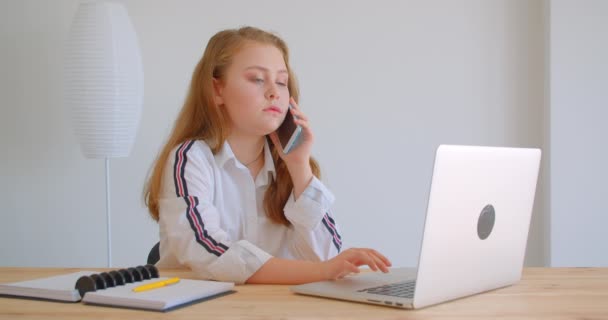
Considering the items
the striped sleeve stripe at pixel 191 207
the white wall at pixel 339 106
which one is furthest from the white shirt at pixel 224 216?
the white wall at pixel 339 106

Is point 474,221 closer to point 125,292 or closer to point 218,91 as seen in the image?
point 125,292

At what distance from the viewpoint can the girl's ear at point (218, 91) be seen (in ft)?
6.56

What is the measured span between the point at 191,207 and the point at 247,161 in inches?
15.1

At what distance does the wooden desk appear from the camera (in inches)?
45.1

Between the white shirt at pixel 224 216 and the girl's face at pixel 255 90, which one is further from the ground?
the girl's face at pixel 255 90

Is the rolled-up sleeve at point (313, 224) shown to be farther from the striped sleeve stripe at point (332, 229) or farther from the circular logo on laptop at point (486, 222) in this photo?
the circular logo on laptop at point (486, 222)

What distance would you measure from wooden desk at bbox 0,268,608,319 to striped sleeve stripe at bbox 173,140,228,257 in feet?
0.54

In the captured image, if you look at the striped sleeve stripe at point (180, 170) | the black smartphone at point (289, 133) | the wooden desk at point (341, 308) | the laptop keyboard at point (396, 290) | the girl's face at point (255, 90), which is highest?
the girl's face at point (255, 90)

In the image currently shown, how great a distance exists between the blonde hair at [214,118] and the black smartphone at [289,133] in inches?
3.6

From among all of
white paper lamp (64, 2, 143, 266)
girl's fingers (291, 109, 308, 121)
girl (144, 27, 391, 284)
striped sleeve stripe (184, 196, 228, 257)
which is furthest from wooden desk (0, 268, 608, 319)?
white paper lamp (64, 2, 143, 266)

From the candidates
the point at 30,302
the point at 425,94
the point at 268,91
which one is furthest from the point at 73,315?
the point at 425,94

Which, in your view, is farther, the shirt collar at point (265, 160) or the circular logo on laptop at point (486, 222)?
the shirt collar at point (265, 160)

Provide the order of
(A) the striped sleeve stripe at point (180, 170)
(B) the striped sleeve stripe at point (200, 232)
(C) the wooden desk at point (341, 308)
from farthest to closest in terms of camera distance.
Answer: (A) the striped sleeve stripe at point (180, 170), (B) the striped sleeve stripe at point (200, 232), (C) the wooden desk at point (341, 308)

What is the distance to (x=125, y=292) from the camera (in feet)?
4.07
